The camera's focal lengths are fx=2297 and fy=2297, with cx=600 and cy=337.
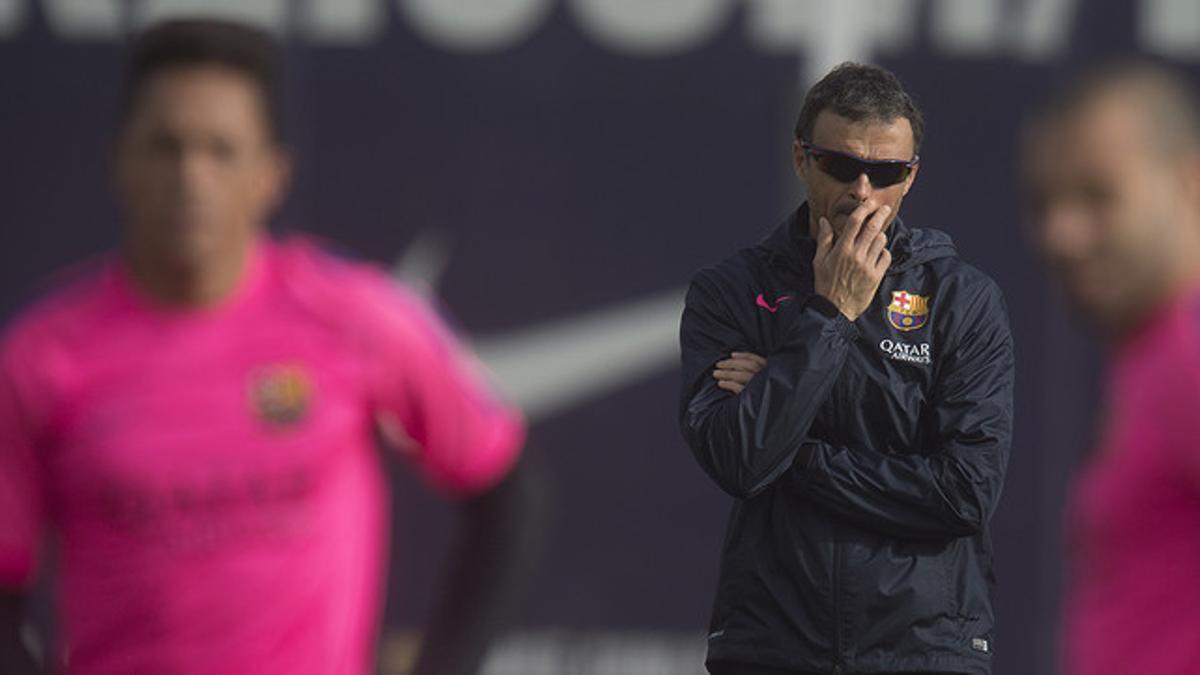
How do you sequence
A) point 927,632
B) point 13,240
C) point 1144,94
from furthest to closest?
point 13,240
point 927,632
point 1144,94

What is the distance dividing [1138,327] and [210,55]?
1.29 m

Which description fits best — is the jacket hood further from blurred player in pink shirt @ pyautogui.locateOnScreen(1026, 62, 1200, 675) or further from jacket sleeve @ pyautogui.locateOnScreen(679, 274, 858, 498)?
blurred player in pink shirt @ pyautogui.locateOnScreen(1026, 62, 1200, 675)

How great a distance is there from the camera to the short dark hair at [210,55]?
10.3 feet

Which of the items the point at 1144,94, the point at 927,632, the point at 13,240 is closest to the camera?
the point at 1144,94

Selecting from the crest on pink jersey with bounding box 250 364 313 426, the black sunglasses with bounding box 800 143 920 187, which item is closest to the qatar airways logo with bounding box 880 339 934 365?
the black sunglasses with bounding box 800 143 920 187

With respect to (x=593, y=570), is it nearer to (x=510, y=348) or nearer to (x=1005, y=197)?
(x=510, y=348)

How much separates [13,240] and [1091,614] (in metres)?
4.75

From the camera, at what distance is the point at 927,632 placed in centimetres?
373

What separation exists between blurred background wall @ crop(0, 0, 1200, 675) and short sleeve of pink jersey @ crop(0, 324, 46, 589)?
3939mm

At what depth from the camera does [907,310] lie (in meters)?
3.86

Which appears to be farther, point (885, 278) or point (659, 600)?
point (659, 600)

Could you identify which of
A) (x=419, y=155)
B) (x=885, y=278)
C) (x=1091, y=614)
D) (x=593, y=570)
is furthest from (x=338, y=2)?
Result: (x=1091, y=614)

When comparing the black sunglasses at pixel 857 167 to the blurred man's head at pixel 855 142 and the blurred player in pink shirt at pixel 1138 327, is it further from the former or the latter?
the blurred player in pink shirt at pixel 1138 327

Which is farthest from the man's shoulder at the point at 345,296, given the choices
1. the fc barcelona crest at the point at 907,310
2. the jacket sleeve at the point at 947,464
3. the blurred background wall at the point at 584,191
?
the blurred background wall at the point at 584,191
